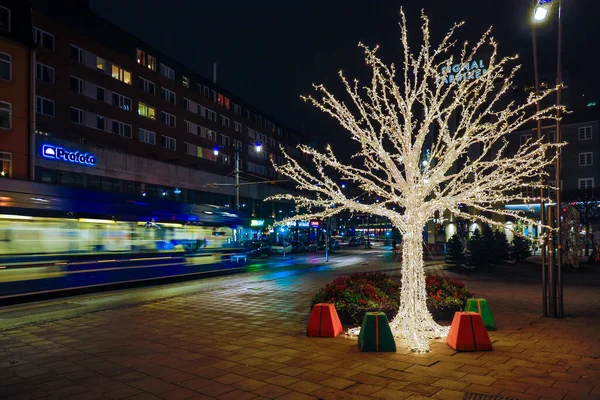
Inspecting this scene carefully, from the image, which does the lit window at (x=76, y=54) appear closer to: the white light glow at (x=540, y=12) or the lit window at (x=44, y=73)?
the lit window at (x=44, y=73)

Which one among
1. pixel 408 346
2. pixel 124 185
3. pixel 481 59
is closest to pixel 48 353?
pixel 408 346

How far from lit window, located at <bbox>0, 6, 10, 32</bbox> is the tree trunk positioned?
28591mm

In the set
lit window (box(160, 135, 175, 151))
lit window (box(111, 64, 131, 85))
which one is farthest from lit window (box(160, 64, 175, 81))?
lit window (box(160, 135, 175, 151))

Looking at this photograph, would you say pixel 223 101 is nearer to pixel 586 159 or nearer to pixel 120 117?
pixel 120 117

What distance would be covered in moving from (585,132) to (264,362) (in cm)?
5282

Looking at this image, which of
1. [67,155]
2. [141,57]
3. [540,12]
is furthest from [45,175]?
[540,12]

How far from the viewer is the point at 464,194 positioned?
8492mm

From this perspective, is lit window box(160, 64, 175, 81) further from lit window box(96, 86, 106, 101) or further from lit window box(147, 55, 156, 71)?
lit window box(96, 86, 106, 101)

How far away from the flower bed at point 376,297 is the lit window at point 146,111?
35396mm

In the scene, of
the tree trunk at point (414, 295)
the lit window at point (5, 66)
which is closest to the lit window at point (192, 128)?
the lit window at point (5, 66)

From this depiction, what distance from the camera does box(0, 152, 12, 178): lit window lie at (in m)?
26.9

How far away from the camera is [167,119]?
148 feet

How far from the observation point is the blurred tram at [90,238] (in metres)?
13.2

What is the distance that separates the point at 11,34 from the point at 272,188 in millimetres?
38246
